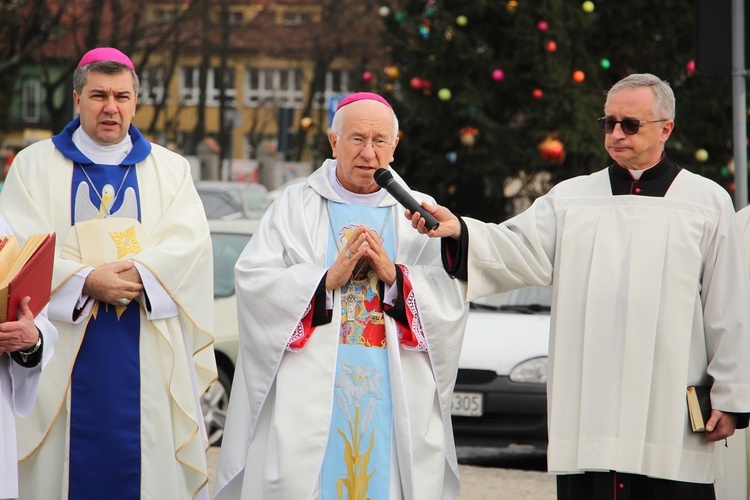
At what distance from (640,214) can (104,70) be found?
2324 millimetres

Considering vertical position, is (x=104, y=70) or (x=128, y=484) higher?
(x=104, y=70)

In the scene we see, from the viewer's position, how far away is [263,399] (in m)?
5.03

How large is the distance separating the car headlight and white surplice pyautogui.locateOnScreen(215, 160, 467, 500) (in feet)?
12.0

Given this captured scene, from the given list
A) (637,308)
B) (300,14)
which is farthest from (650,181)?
(300,14)

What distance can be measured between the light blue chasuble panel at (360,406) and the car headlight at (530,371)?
3.88 metres

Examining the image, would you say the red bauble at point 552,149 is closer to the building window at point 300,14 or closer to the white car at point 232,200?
the white car at point 232,200

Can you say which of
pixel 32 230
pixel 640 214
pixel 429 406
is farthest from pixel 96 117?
pixel 640 214

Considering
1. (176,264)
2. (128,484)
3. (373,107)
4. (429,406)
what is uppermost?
(373,107)

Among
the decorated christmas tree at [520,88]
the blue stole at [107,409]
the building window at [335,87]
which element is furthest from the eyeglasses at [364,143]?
the building window at [335,87]

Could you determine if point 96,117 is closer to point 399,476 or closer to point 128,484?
point 128,484

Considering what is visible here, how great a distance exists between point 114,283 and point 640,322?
2110 mm

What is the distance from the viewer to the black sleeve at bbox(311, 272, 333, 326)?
4917mm

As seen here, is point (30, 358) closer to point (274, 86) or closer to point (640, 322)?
point (640, 322)

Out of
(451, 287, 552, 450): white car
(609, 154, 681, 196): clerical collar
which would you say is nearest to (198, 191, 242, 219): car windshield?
(451, 287, 552, 450): white car
